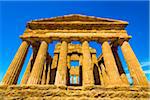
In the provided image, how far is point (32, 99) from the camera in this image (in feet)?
39.7

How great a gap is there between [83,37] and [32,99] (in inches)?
412

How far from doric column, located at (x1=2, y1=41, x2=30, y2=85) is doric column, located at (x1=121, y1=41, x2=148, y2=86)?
37.6 feet

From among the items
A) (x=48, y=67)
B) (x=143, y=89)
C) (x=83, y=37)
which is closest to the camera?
(x=143, y=89)

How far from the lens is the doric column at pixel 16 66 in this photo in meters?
16.0

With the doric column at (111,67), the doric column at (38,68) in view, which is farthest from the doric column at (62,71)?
the doric column at (111,67)

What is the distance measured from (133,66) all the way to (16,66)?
477 inches

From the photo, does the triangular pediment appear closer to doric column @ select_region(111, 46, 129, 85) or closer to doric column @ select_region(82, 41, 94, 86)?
doric column @ select_region(82, 41, 94, 86)

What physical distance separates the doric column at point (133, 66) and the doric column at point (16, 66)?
11.5 meters

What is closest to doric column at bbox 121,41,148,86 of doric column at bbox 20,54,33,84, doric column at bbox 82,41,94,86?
doric column at bbox 82,41,94,86

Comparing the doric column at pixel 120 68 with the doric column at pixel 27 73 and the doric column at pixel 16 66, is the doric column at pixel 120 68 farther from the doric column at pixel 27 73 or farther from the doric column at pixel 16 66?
the doric column at pixel 16 66

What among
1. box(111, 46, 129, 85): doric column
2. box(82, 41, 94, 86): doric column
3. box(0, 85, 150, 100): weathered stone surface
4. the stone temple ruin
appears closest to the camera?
box(0, 85, 150, 100): weathered stone surface

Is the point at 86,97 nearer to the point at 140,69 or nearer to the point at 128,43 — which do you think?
the point at 140,69

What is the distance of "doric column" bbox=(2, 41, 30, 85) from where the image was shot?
52.4 feet

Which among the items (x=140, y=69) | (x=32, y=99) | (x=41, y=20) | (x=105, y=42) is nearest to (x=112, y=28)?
(x=105, y=42)
